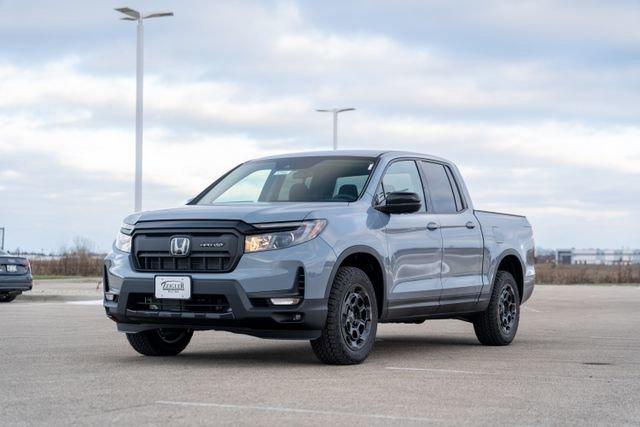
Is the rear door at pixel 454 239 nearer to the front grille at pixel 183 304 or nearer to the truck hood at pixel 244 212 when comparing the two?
the truck hood at pixel 244 212

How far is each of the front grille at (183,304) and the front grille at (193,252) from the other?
23 centimetres

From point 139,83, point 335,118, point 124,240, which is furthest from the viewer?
point 335,118

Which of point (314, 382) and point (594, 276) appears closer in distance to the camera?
point (314, 382)

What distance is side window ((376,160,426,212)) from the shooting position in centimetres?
1114

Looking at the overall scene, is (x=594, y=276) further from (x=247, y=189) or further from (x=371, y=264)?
(x=371, y=264)

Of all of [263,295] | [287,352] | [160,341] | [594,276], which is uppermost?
[263,295]

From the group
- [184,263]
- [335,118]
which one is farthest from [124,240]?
[335,118]

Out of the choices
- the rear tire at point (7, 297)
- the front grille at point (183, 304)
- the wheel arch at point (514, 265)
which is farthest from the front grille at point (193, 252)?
the rear tire at point (7, 297)

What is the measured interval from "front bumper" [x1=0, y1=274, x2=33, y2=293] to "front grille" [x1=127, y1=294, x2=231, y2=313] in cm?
1514

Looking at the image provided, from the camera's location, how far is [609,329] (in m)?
16.0

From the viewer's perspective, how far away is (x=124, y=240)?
10391 mm

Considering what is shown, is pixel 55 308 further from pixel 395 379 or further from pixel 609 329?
pixel 395 379

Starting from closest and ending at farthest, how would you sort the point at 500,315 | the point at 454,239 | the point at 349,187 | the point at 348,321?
the point at 348,321
the point at 349,187
the point at 454,239
the point at 500,315

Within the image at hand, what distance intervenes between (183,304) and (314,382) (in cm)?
159
